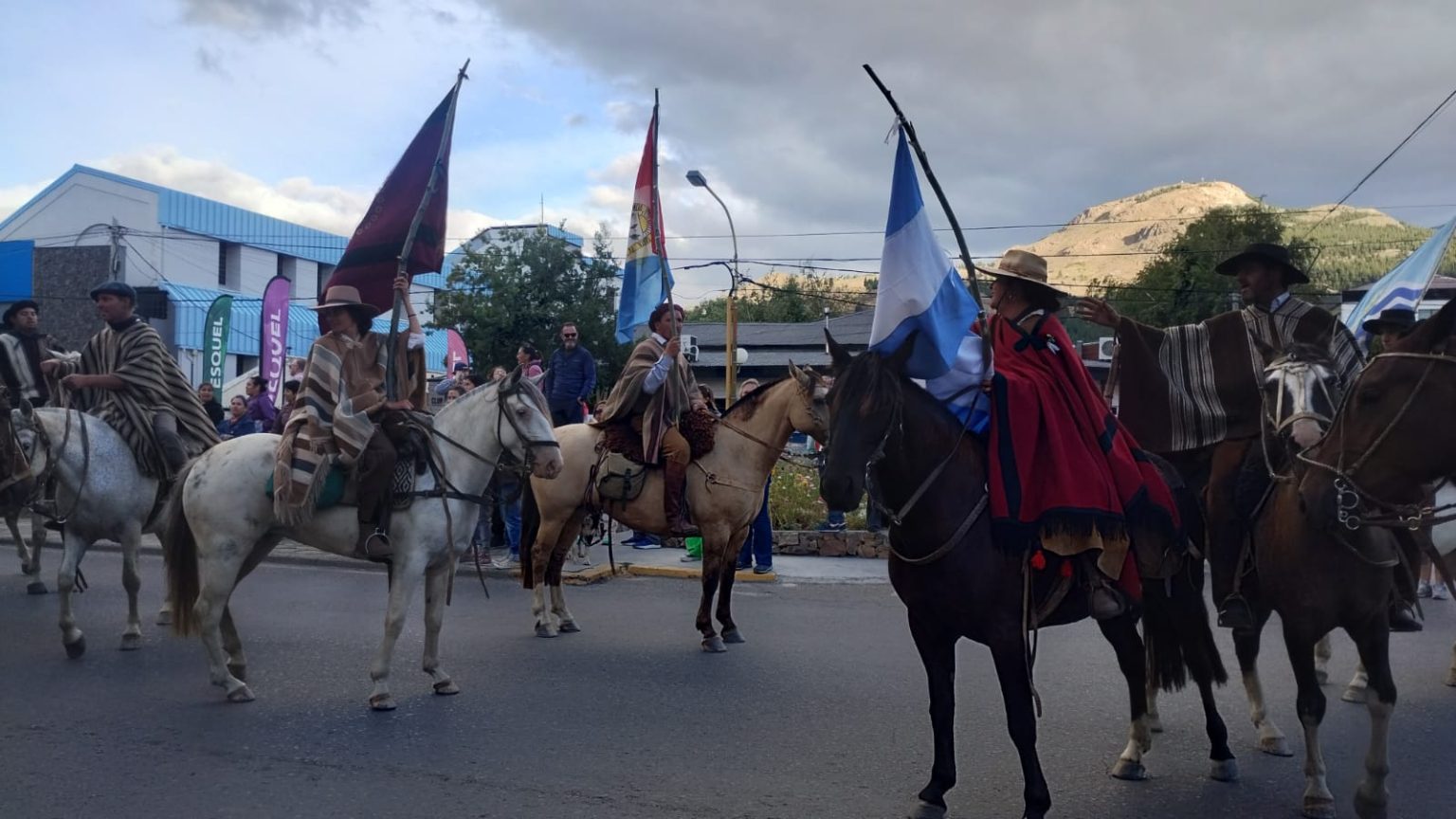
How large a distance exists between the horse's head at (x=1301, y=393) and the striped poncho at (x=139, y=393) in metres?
8.06

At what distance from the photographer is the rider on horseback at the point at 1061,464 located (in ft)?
14.5

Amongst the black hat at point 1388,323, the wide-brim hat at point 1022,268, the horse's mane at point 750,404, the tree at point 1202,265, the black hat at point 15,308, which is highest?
the tree at point 1202,265

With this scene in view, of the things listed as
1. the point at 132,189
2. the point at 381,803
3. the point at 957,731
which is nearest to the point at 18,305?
the point at 381,803

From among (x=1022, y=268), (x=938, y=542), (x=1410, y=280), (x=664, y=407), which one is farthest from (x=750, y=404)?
(x=1410, y=280)

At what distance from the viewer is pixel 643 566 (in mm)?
12258

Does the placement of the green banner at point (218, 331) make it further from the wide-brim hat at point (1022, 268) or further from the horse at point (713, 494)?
the wide-brim hat at point (1022, 268)

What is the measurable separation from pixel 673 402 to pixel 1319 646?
16.8ft

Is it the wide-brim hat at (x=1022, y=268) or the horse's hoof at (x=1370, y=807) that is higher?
the wide-brim hat at (x=1022, y=268)

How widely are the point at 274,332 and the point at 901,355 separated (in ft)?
67.0

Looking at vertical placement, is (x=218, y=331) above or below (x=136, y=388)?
above

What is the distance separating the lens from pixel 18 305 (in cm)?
1009

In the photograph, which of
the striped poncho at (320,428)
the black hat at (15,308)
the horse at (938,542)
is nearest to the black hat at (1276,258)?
the horse at (938,542)

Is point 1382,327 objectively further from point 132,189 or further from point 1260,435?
point 132,189

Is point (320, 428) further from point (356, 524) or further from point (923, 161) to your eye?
point (923, 161)
